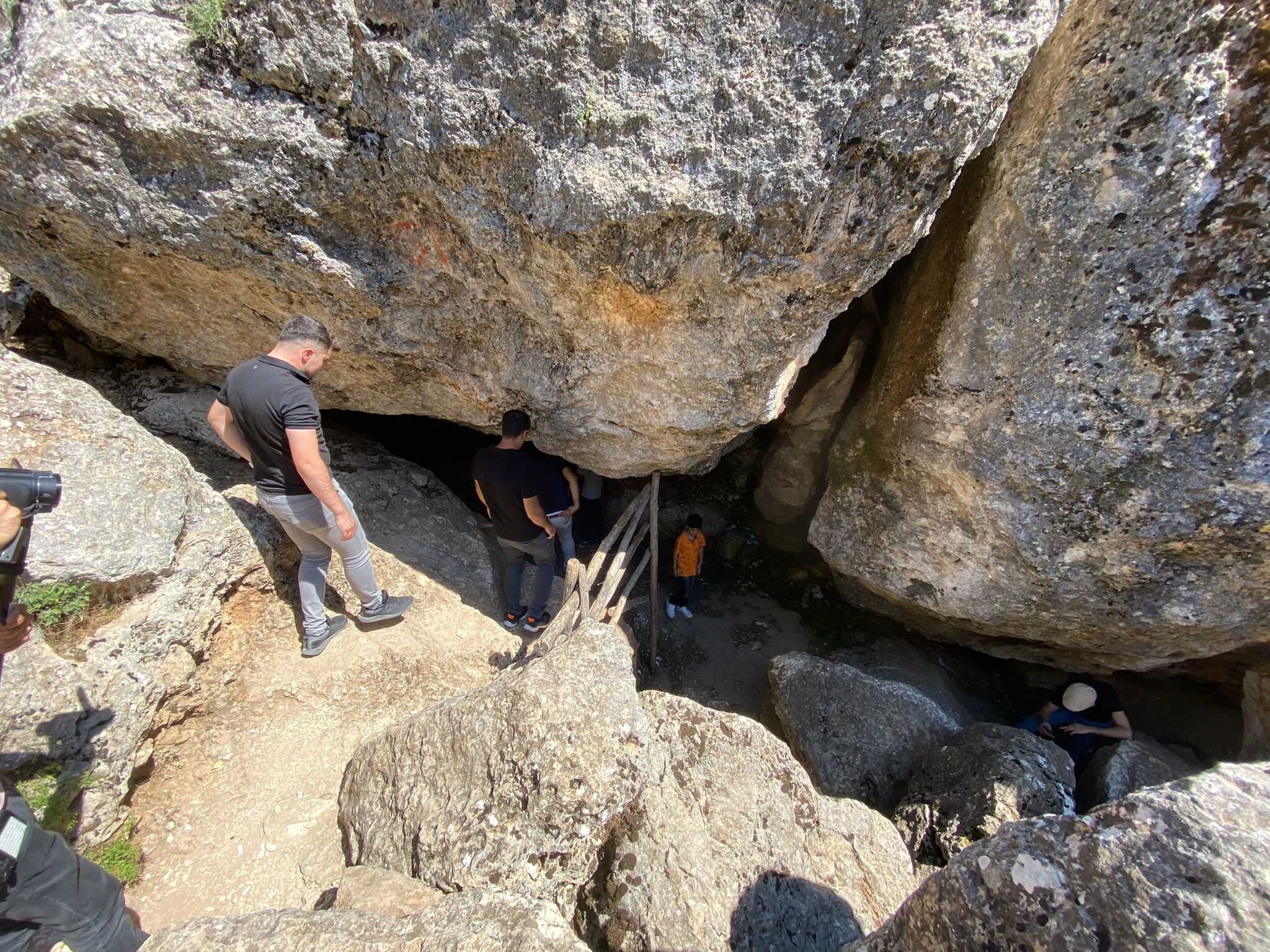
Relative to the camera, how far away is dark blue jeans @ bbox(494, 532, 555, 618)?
4.89 m

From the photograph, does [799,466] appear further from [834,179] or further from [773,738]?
[834,179]

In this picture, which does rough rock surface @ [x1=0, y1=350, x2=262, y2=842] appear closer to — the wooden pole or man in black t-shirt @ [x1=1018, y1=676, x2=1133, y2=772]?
the wooden pole

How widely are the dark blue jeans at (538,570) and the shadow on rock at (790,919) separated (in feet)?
9.49

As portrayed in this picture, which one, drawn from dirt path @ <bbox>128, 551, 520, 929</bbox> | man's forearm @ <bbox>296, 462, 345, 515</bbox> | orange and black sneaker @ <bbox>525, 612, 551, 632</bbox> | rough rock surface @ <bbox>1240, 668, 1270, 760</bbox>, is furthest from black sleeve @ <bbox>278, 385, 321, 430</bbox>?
rough rock surface @ <bbox>1240, 668, 1270, 760</bbox>

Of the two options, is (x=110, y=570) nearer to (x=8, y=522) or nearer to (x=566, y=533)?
(x=8, y=522)

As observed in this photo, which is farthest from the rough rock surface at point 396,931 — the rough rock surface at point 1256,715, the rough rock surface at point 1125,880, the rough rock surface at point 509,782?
the rough rock surface at point 1256,715

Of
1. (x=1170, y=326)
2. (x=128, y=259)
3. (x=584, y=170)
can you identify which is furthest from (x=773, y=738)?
(x=128, y=259)

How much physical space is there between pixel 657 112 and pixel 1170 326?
295 centimetres

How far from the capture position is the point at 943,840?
11.6 ft

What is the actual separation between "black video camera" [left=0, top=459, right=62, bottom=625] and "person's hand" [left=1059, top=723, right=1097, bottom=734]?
21.7ft

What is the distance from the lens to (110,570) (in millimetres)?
3123

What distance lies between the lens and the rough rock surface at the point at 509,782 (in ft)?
8.80

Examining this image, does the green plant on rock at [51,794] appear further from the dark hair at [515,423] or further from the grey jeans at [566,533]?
the grey jeans at [566,533]

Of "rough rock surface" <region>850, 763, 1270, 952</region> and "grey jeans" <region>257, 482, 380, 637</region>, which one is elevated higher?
"rough rock surface" <region>850, 763, 1270, 952</region>
